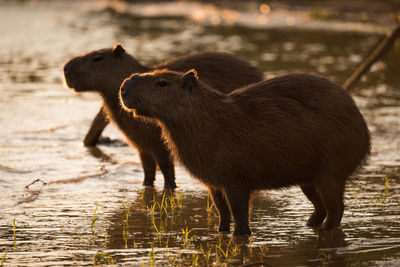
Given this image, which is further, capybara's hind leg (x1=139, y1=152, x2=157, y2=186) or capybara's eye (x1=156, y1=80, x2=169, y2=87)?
capybara's hind leg (x1=139, y1=152, x2=157, y2=186)

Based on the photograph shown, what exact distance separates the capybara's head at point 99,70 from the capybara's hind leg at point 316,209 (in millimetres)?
2393

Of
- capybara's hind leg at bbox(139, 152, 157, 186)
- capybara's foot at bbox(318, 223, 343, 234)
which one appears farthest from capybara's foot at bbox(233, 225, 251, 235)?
capybara's hind leg at bbox(139, 152, 157, 186)

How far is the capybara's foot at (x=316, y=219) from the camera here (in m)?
6.23

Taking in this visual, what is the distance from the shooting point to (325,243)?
5781 mm

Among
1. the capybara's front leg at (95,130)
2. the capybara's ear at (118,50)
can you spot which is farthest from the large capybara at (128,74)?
the capybara's front leg at (95,130)

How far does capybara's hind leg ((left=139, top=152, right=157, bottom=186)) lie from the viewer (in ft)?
26.1

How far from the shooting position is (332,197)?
5.89 metres

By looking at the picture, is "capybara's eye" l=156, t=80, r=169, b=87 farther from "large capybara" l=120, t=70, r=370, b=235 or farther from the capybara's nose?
the capybara's nose

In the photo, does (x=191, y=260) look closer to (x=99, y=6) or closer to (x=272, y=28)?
(x=272, y=28)

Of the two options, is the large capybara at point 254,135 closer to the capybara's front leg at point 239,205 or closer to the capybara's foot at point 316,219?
the capybara's front leg at point 239,205

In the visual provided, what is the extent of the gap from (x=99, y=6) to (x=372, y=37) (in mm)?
22252

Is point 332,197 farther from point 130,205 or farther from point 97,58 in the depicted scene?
point 97,58

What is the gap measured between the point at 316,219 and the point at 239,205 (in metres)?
0.80

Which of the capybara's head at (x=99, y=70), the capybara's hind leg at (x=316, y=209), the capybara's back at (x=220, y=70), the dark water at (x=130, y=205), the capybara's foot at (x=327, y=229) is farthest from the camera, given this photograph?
the capybara's head at (x=99, y=70)
